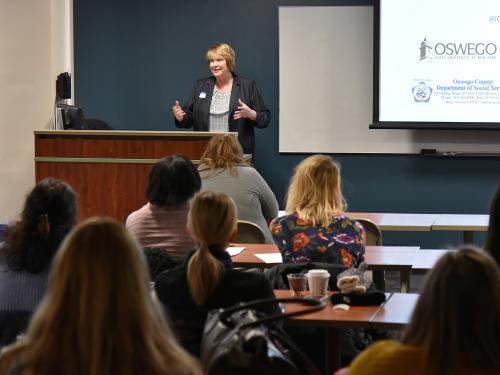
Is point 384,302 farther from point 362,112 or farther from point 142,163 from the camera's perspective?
point 362,112

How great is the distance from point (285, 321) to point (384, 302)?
0.42 metres

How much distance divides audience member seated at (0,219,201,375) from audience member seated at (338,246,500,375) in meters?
0.49

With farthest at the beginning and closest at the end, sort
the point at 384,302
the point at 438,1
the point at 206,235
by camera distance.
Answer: the point at 438,1 < the point at 384,302 < the point at 206,235

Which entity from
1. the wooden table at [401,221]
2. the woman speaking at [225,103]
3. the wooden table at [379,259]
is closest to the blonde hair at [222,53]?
the woman speaking at [225,103]

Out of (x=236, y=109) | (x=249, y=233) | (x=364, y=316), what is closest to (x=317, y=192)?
(x=364, y=316)

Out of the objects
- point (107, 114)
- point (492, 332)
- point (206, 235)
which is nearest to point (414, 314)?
point (492, 332)

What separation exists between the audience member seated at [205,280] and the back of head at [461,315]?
3.81 ft

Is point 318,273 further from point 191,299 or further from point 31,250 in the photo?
point 31,250

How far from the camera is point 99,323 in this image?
1.85 metres

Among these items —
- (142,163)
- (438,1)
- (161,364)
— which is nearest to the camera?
(161,364)

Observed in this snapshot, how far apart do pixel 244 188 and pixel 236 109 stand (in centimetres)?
218

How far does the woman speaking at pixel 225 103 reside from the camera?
7469mm

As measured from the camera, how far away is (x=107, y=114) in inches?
347

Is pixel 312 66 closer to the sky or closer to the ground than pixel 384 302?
closer to the sky
